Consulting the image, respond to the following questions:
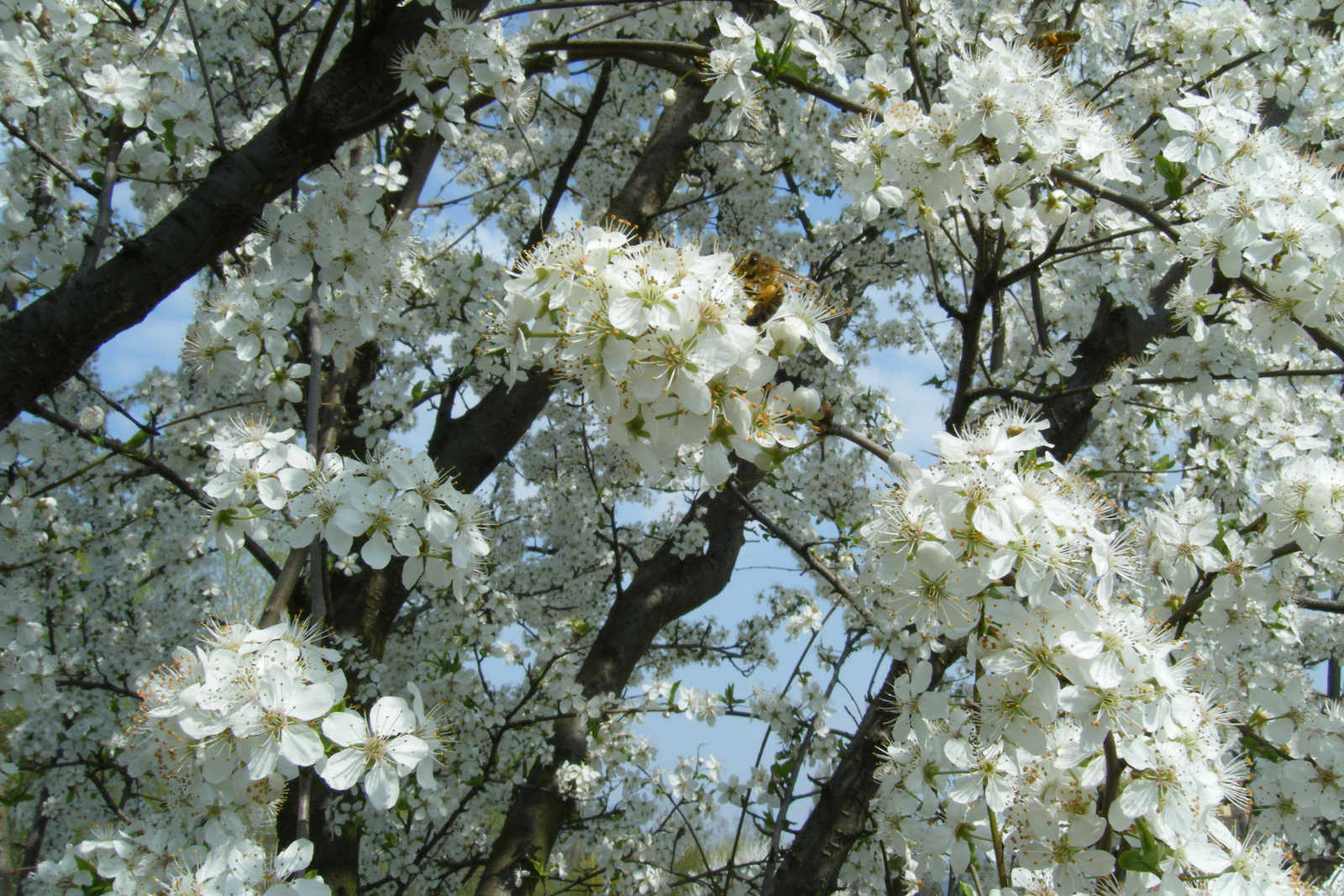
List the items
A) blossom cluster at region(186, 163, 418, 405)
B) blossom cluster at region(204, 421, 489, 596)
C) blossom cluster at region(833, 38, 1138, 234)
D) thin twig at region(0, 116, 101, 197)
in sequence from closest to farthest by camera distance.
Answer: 1. blossom cluster at region(204, 421, 489, 596)
2. blossom cluster at region(833, 38, 1138, 234)
3. blossom cluster at region(186, 163, 418, 405)
4. thin twig at region(0, 116, 101, 197)

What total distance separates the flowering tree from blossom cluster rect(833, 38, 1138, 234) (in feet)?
0.05

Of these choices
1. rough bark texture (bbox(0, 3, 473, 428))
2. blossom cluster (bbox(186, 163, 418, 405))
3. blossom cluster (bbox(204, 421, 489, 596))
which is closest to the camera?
blossom cluster (bbox(204, 421, 489, 596))

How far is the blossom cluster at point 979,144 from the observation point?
6.52ft

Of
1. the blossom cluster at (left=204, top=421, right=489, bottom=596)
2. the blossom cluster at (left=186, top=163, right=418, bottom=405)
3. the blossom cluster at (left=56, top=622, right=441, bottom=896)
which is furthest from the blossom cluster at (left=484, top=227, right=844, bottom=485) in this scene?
the blossom cluster at (left=186, top=163, right=418, bottom=405)

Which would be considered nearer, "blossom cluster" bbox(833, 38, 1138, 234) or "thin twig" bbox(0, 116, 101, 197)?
"blossom cluster" bbox(833, 38, 1138, 234)

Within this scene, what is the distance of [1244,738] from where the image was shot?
2.45 m

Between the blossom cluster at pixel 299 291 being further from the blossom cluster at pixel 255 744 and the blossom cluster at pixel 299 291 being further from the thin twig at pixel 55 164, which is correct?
the blossom cluster at pixel 255 744

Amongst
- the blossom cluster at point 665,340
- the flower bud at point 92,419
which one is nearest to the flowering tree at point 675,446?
the blossom cluster at point 665,340

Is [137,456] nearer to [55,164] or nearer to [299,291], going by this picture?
[299,291]

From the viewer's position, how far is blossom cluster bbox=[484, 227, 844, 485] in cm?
134

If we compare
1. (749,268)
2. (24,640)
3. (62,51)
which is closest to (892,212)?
(749,268)

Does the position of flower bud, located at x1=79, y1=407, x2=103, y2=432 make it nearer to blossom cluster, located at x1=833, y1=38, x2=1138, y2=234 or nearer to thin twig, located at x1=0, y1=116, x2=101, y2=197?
thin twig, located at x1=0, y1=116, x2=101, y2=197

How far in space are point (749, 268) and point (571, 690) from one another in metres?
3.02

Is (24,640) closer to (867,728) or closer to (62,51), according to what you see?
(62,51)
